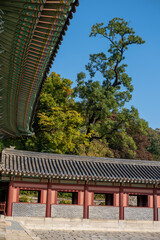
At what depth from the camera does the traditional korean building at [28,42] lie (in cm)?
440

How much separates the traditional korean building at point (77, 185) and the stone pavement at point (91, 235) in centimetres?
141

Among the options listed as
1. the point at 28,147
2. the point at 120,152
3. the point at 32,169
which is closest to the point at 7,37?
the point at 32,169

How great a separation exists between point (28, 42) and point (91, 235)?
1383 cm

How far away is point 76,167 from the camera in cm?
1988

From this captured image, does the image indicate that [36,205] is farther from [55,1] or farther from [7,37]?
[55,1]

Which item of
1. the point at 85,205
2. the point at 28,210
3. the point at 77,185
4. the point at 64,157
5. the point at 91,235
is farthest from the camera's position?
the point at 64,157

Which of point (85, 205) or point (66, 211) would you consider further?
point (85, 205)

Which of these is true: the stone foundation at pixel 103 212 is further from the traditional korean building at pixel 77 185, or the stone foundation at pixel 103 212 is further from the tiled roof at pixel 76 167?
the tiled roof at pixel 76 167

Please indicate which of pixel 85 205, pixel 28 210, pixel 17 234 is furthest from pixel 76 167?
pixel 17 234

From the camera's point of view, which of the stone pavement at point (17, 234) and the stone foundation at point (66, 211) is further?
the stone foundation at point (66, 211)

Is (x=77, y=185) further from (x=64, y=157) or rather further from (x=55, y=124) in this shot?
(x=55, y=124)

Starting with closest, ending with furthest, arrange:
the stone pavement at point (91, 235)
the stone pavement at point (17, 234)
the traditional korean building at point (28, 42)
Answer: the traditional korean building at point (28, 42) < the stone pavement at point (17, 234) < the stone pavement at point (91, 235)

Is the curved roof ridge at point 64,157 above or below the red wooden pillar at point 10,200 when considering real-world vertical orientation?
above

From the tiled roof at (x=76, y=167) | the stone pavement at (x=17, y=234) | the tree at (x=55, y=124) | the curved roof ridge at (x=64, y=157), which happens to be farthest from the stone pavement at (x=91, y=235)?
the tree at (x=55, y=124)
